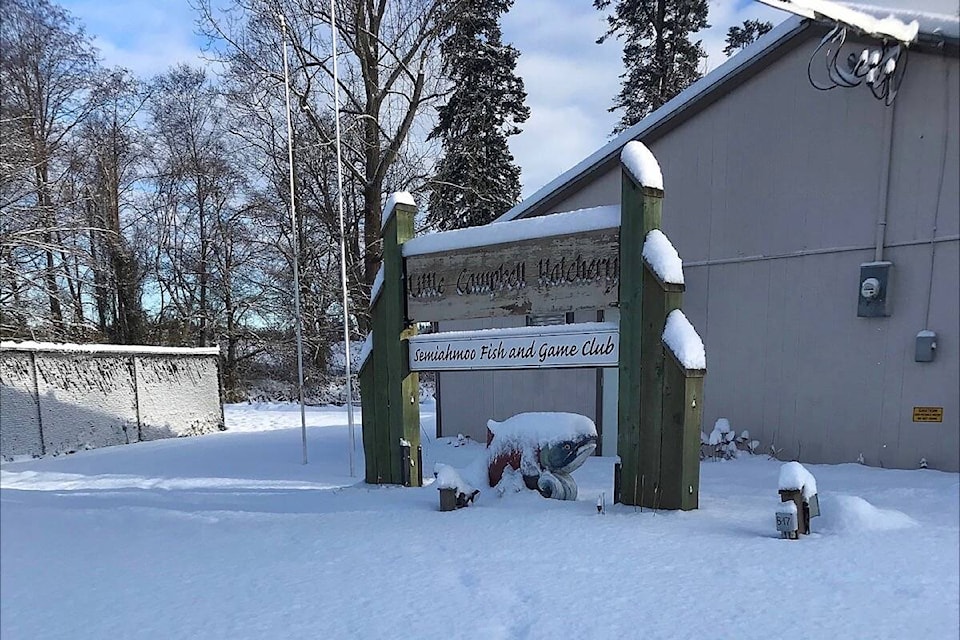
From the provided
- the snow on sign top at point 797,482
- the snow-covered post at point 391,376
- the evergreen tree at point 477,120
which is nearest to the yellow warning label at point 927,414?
the snow on sign top at point 797,482

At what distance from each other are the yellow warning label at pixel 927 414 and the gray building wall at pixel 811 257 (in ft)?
0.20

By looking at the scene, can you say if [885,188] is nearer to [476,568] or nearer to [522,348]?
[522,348]

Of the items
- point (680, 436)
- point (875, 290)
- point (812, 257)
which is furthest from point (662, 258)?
point (812, 257)

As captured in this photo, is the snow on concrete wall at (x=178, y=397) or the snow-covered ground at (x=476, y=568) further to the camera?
the snow on concrete wall at (x=178, y=397)

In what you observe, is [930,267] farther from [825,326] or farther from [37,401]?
[37,401]

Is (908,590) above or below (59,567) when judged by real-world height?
below

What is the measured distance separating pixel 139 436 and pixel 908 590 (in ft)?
25.8

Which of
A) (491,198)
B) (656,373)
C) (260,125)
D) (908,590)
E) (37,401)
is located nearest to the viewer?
(908,590)

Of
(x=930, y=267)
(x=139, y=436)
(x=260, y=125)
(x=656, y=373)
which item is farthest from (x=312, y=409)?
(x=930, y=267)

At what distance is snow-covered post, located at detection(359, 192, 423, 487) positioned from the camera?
3.87 meters

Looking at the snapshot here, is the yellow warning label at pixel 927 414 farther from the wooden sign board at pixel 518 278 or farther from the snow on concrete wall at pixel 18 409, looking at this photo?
the snow on concrete wall at pixel 18 409

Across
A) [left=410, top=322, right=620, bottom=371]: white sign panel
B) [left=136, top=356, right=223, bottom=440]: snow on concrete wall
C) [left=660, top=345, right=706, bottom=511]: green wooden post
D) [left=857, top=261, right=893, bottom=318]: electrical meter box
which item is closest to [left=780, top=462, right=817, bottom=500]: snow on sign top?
[left=660, top=345, right=706, bottom=511]: green wooden post

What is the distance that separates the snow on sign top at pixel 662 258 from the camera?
2816mm

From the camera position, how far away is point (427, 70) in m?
7.57
